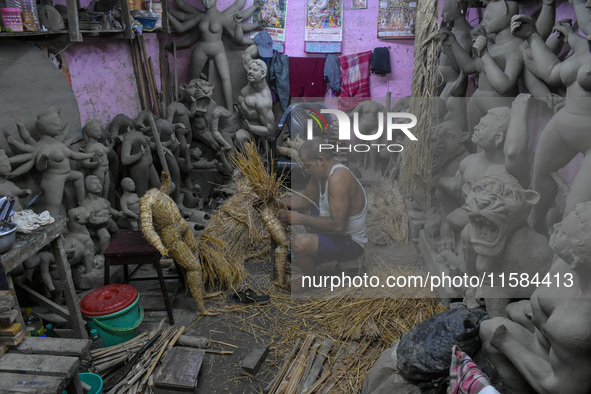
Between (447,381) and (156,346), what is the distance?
2.15 m

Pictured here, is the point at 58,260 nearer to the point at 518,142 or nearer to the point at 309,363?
the point at 309,363

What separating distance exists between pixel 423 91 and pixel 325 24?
13.6 feet

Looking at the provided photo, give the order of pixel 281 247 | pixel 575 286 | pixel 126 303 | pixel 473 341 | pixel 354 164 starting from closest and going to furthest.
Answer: pixel 575 286, pixel 473 341, pixel 126 303, pixel 281 247, pixel 354 164

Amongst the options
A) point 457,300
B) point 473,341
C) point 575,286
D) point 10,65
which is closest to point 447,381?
point 473,341

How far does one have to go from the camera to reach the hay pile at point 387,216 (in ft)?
16.6

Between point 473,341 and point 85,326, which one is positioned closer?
point 473,341

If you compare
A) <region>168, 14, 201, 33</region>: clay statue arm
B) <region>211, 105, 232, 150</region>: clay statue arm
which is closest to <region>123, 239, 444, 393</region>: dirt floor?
<region>211, 105, 232, 150</region>: clay statue arm

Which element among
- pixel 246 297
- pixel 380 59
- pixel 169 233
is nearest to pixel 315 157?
pixel 169 233

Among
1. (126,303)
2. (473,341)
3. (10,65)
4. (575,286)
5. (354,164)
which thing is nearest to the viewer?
(575,286)

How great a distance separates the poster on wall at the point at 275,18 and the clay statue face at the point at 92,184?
15.4 ft

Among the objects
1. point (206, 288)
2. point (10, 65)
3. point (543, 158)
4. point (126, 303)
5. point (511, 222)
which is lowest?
point (206, 288)

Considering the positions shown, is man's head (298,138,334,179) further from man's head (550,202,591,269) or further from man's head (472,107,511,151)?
man's head (550,202,591,269)

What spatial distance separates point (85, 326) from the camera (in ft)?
11.5

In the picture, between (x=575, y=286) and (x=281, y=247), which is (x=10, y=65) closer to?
(x=281, y=247)
